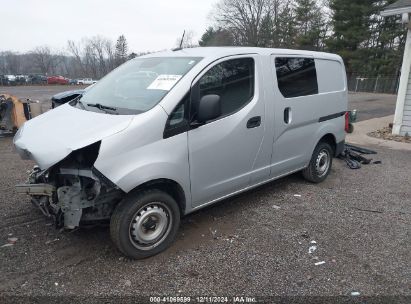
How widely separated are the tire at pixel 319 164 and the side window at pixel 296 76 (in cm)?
97

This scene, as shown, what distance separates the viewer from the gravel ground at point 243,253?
2.84m

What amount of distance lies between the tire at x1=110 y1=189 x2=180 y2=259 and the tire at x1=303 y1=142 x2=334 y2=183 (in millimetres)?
2663

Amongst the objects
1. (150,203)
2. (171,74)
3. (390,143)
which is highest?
(171,74)

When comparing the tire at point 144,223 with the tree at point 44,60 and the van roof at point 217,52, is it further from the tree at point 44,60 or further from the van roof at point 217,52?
the tree at point 44,60

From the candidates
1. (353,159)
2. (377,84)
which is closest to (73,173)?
(353,159)

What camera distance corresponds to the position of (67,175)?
3109mm

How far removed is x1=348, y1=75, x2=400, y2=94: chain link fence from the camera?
31.0 m

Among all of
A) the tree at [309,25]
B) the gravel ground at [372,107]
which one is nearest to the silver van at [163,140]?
the gravel ground at [372,107]

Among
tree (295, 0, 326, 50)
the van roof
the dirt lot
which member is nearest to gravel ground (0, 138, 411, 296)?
the dirt lot

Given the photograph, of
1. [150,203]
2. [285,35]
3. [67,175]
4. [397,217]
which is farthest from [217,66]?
[285,35]

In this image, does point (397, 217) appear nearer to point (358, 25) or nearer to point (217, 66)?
point (217, 66)

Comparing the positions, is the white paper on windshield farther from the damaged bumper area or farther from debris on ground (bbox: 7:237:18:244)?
debris on ground (bbox: 7:237:18:244)

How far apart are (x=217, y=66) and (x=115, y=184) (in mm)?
1660

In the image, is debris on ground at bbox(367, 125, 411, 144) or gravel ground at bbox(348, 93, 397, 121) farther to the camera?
gravel ground at bbox(348, 93, 397, 121)
